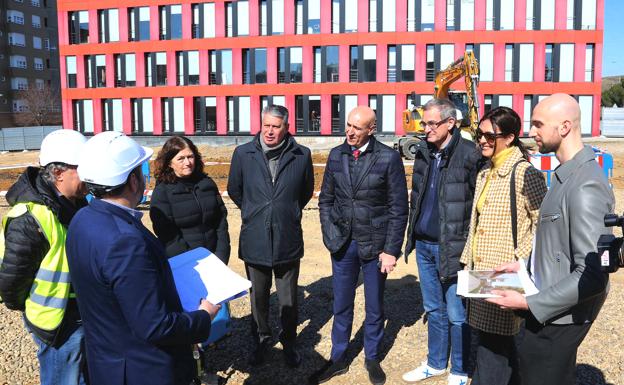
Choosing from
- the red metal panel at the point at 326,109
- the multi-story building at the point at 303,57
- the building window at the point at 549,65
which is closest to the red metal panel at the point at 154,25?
the multi-story building at the point at 303,57

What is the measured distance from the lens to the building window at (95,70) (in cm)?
4188

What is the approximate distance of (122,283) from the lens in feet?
7.34

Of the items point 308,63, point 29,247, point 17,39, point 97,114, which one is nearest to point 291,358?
point 29,247

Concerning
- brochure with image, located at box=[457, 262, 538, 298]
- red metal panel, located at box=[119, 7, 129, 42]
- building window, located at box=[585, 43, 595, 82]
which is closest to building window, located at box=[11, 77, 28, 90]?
red metal panel, located at box=[119, 7, 129, 42]

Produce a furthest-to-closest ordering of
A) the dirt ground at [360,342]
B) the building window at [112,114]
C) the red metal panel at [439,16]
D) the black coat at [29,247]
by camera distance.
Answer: the building window at [112,114]
the red metal panel at [439,16]
the dirt ground at [360,342]
the black coat at [29,247]

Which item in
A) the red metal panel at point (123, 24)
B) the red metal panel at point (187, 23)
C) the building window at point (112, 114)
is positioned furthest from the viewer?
the building window at point (112, 114)

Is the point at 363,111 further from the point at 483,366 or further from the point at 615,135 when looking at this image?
the point at 615,135

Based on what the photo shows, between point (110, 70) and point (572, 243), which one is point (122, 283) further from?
point (110, 70)

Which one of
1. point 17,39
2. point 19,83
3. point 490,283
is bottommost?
point 490,283

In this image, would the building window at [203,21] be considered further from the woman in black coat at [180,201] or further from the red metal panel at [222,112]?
the woman in black coat at [180,201]

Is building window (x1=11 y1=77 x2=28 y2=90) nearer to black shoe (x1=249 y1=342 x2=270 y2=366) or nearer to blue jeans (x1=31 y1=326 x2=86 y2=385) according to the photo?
black shoe (x1=249 y1=342 x2=270 y2=366)

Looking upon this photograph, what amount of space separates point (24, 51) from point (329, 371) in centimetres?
7653

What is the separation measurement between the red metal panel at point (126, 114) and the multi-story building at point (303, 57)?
8 cm

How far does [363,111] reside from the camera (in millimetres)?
4559
